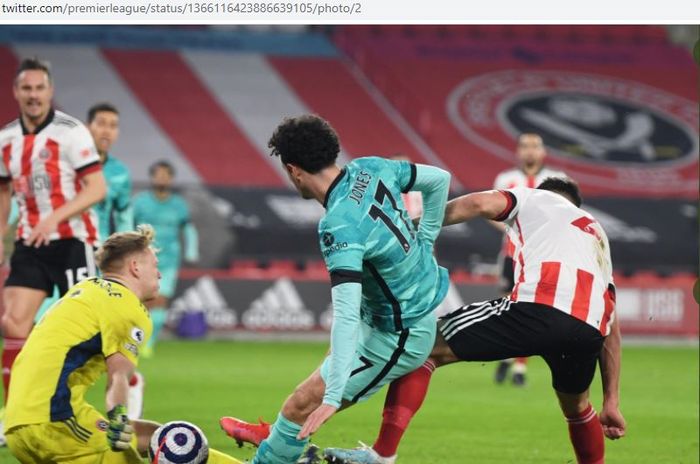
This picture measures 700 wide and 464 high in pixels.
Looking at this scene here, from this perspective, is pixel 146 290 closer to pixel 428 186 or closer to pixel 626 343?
pixel 428 186

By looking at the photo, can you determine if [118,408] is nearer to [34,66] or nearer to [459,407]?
[34,66]

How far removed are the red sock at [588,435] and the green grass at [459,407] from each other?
3.77 ft

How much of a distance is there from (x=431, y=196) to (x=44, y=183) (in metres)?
3.05

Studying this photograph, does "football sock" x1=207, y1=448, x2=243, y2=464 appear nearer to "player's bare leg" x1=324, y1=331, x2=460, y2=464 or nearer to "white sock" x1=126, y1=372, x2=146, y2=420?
"player's bare leg" x1=324, y1=331, x2=460, y2=464

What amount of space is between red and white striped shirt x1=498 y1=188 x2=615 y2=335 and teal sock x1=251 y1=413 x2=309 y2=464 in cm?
122

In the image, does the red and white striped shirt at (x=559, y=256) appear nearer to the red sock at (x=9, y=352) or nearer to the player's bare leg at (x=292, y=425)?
the player's bare leg at (x=292, y=425)

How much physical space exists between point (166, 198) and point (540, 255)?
9.26 m

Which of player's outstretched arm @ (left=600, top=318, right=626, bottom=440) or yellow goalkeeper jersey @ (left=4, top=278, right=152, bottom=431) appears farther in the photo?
player's outstretched arm @ (left=600, top=318, right=626, bottom=440)

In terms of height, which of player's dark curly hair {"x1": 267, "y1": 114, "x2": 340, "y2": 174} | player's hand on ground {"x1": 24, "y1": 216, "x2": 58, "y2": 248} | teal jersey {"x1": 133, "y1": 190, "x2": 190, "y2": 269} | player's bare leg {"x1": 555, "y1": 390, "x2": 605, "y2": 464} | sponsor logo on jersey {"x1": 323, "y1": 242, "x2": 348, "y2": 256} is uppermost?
teal jersey {"x1": 133, "y1": 190, "x2": 190, "y2": 269}

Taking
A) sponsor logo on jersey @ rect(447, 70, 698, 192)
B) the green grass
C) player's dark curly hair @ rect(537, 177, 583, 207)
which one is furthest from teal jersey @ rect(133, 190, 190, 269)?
sponsor logo on jersey @ rect(447, 70, 698, 192)

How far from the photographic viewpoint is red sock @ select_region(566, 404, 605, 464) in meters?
6.35

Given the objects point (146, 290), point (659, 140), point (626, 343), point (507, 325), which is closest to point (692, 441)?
point (507, 325)

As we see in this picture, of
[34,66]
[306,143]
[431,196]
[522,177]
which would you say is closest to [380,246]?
[431,196]

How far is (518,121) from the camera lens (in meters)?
27.2
